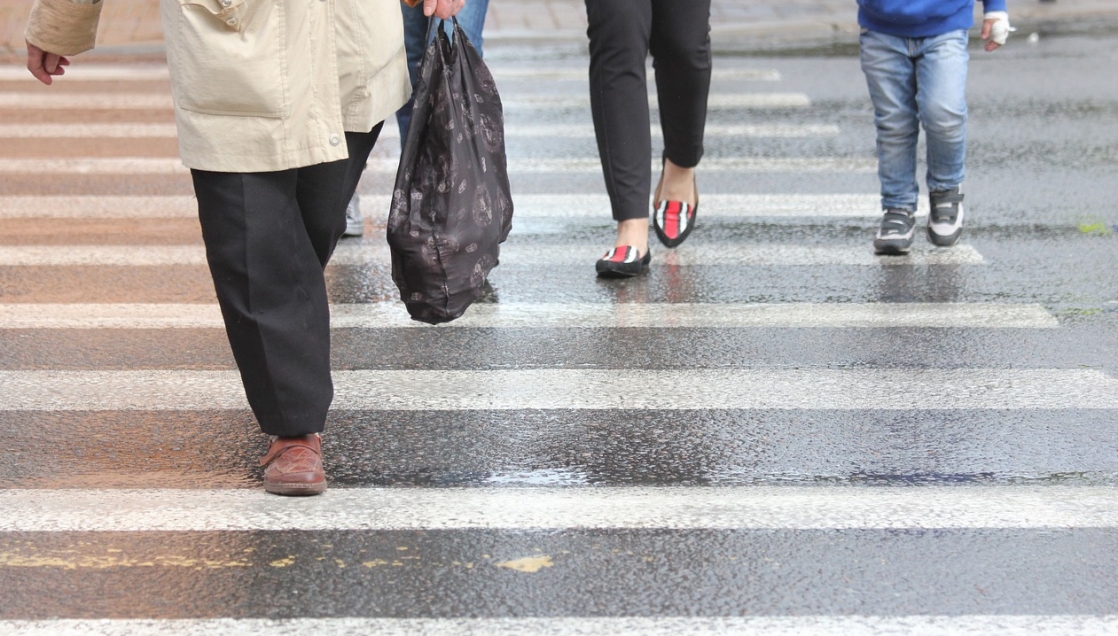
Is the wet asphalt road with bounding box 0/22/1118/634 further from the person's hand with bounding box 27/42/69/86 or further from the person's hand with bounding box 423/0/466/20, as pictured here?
the person's hand with bounding box 423/0/466/20

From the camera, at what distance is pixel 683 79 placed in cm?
539

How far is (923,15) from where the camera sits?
17.6 ft

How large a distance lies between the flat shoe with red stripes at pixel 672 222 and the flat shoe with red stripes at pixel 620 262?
368 millimetres

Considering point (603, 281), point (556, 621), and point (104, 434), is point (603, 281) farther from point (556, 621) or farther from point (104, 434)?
point (556, 621)

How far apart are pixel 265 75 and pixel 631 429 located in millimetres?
1369

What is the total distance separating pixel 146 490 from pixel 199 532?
1.07 ft

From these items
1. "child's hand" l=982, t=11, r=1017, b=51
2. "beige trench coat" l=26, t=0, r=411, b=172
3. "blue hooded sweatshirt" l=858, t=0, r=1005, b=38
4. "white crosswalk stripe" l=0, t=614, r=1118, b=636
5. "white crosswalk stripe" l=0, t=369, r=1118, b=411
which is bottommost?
"white crosswalk stripe" l=0, t=369, r=1118, b=411

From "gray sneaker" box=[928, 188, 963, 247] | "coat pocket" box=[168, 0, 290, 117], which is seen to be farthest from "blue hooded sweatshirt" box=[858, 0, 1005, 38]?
"coat pocket" box=[168, 0, 290, 117]

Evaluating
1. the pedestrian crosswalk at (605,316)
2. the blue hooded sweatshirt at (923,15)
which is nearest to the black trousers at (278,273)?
the pedestrian crosswalk at (605,316)

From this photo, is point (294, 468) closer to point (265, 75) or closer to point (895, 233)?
point (265, 75)

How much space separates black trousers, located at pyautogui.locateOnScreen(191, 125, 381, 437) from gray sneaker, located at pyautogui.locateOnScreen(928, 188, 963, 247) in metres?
2.89

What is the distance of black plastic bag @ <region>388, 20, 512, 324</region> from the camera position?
11.9 ft

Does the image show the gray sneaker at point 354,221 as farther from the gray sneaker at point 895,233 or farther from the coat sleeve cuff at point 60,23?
the coat sleeve cuff at point 60,23

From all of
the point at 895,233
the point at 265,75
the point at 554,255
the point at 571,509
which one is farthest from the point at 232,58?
the point at 895,233
